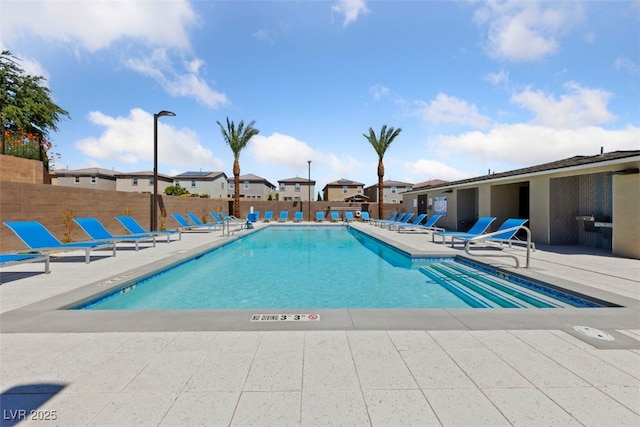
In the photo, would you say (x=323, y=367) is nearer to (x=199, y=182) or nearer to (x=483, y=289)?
(x=483, y=289)

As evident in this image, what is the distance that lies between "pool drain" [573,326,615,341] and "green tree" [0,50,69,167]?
2777cm

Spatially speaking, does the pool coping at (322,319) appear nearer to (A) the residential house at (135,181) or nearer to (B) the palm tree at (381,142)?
(B) the palm tree at (381,142)

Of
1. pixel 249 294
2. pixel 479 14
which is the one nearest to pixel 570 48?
pixel 479 14

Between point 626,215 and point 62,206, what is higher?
point 62,206

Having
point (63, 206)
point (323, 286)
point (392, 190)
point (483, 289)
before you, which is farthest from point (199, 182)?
point (483, 289)

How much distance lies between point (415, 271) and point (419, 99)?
34.3ft

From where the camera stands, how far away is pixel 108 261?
7.74 metres

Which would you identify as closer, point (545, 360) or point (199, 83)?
point (545, 360)

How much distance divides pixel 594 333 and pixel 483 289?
107 inches

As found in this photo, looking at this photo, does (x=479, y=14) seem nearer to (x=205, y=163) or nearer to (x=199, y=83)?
(x=199, y=83)

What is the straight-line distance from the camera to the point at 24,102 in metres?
20.3

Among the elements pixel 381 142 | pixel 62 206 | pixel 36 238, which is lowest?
pixel 36 238

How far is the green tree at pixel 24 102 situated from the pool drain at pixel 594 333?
91.1 ft

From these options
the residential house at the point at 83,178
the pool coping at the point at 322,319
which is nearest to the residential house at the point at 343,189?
the residential house at the point at 83,178
